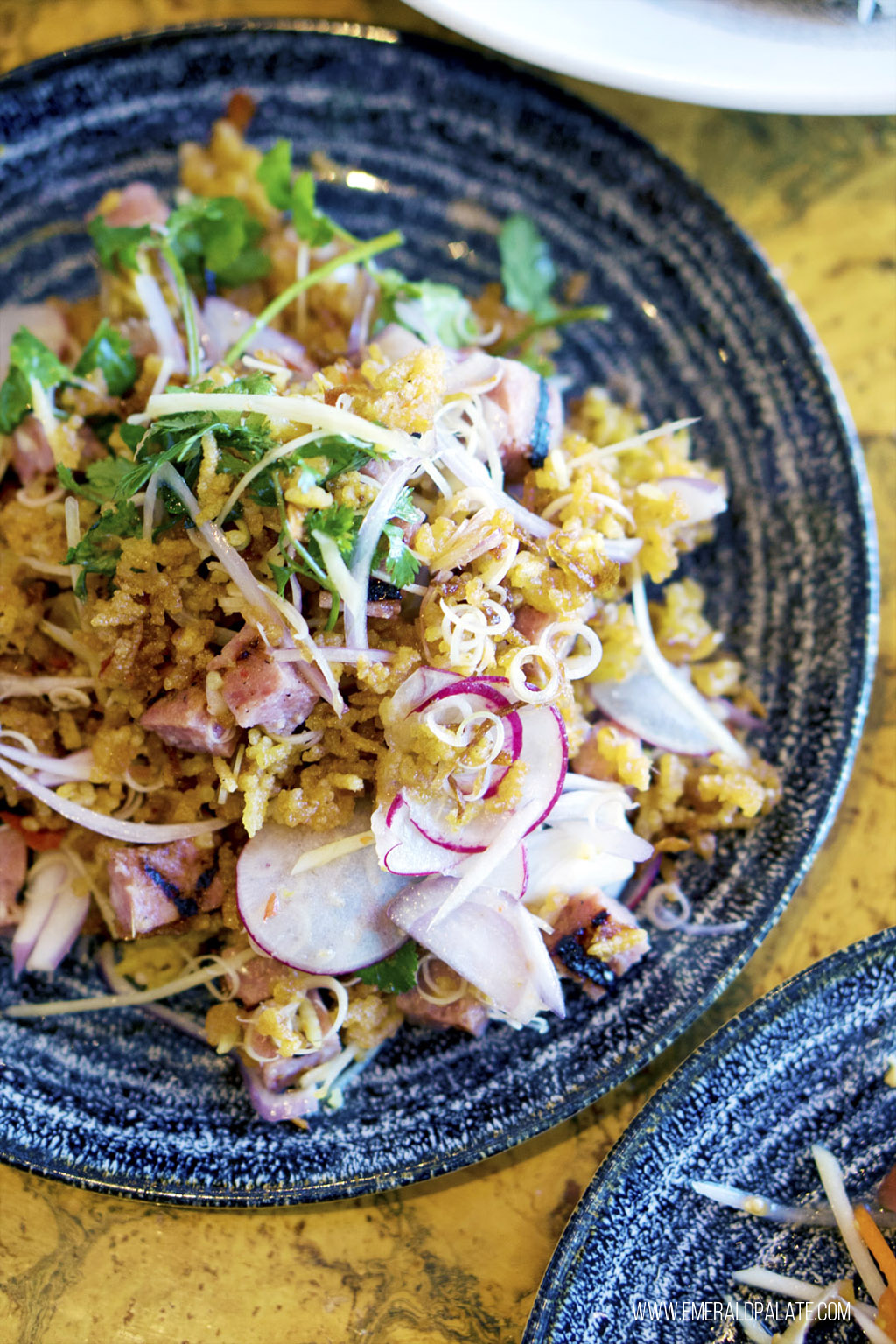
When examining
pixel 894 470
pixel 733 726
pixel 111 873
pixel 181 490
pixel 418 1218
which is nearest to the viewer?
pixel 181 490

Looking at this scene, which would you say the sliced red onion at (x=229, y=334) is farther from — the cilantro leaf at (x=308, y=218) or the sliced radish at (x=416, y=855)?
the sliced radish at (x=416, y=855)

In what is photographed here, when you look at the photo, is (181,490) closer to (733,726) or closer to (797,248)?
(733,726)

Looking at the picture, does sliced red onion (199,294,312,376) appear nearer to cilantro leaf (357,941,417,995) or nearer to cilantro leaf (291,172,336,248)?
cilantro leaf (291,172,336,248)

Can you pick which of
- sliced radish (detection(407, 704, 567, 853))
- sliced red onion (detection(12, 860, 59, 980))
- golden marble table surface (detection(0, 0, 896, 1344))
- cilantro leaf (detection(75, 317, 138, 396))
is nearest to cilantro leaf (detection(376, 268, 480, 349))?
cilantro leaf (detection(75, 317, 138, 396))

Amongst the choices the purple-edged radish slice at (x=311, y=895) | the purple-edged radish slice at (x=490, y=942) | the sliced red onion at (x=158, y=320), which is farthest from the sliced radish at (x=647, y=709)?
the sliced red onion at (x=158, y=320)

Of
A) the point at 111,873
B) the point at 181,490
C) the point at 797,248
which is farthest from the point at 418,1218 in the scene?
the point at 797,248

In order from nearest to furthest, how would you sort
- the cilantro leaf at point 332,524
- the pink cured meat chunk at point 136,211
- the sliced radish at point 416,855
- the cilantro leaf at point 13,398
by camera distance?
the cilantro leaf at point 332,524 < the sliced radish at point 416,855 < the cilantro leaf at point 13,398 < the pink cured meat chunk at point 136,211

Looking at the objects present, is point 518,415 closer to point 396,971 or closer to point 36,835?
point 396,971

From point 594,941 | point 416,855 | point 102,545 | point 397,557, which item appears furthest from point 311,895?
point 102,545
